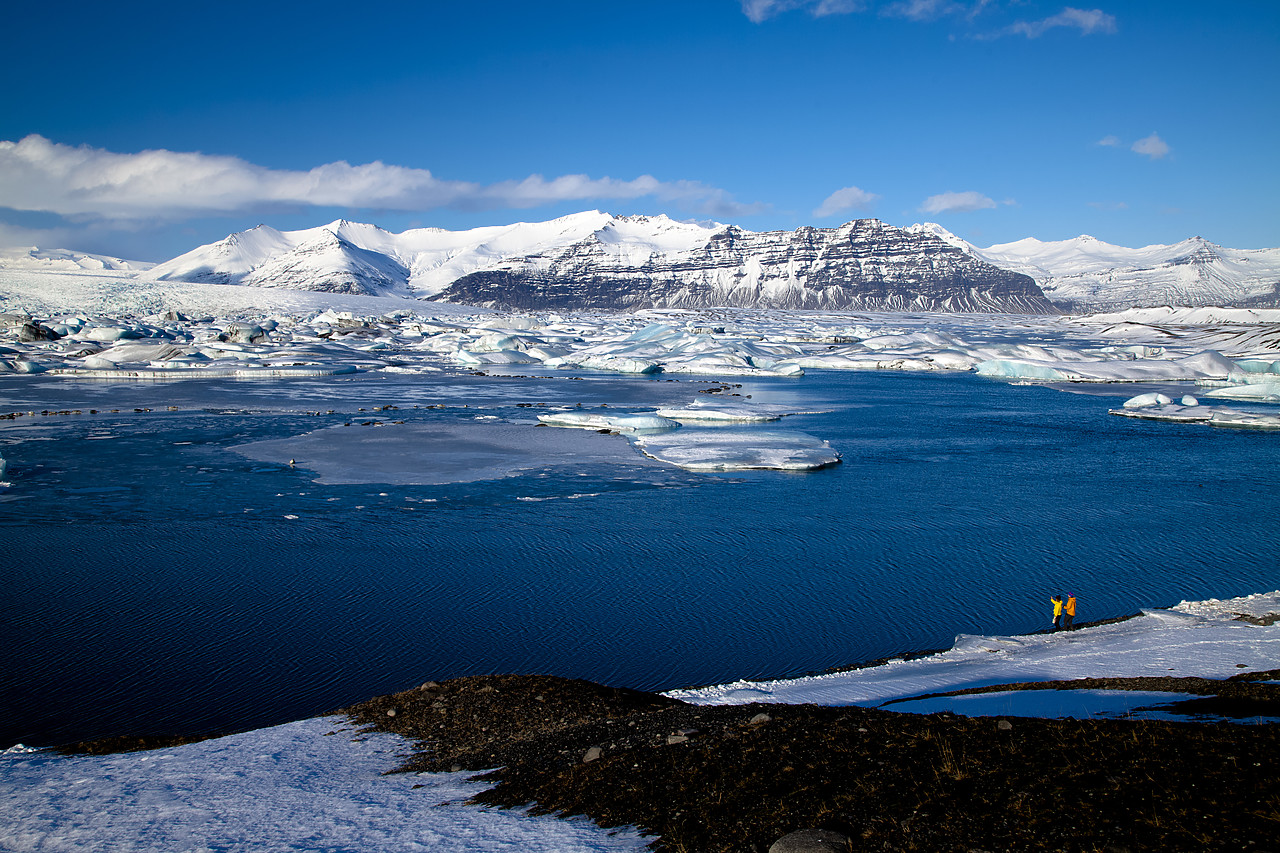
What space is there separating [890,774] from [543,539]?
31.2 ft

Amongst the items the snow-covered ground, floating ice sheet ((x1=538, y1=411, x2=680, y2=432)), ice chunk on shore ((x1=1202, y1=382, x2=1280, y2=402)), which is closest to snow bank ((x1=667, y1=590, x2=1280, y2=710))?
the snow-covered ground

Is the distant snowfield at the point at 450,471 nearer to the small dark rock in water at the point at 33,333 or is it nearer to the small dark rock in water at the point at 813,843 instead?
the small dark rock in water at the point at 33,333

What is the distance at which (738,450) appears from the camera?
20.8 meters

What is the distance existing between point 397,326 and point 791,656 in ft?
236

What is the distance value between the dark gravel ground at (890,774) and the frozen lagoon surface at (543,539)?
3.01 metres

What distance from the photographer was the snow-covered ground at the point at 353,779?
180 inches

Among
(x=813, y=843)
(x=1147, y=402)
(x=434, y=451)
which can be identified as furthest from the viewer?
(x=1147, y=402)

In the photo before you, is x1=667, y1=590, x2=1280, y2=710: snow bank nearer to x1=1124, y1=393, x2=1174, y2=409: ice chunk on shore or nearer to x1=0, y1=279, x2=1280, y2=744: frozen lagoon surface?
x1=0, y1=279, x2=1280, y2=744: frozen lagoon surface

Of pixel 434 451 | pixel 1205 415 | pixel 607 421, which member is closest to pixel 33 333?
pixel 434 451

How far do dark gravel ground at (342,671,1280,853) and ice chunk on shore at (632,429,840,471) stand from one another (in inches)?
515

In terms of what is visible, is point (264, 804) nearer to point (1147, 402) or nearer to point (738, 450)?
point (738, 450)

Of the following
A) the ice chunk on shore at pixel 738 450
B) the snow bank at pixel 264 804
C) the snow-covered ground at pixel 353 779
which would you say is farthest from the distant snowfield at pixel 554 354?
the snow bank at pixel 264 804

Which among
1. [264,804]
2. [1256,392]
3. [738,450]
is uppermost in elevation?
[1256,392]

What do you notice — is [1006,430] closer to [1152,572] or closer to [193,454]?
[1152,572]
